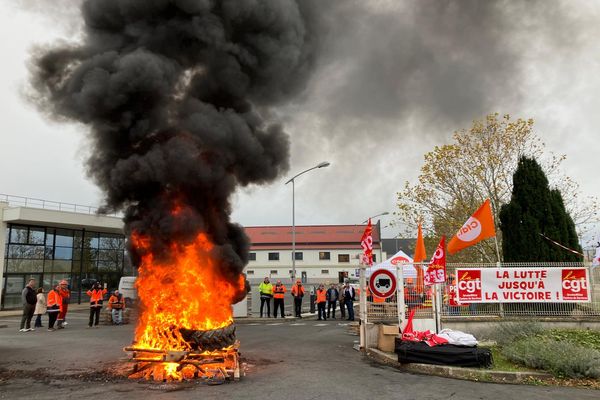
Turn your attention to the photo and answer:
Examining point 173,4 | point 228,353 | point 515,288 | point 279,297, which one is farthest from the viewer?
point 279,297

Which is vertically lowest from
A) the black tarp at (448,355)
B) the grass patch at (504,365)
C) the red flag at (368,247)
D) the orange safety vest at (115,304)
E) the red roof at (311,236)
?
the grass patch at (504,365)

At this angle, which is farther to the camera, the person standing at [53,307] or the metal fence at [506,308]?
the person standing at [53,307]

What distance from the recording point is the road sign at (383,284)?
11.2 metres

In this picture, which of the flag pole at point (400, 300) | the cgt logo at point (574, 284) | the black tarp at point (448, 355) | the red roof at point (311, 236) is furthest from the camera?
the red roof at point (311, 236)

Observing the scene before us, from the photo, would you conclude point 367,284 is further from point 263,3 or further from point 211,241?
point 263,3

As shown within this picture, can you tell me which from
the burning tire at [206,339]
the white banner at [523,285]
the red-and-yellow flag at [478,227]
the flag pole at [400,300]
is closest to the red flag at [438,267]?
the flag pole at [400,300]

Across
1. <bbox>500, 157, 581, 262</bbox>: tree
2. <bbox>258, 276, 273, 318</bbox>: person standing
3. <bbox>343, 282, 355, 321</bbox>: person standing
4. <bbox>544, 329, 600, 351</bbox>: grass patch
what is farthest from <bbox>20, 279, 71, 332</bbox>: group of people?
<bbox>500, 157, 581, 262</bbox>: tree

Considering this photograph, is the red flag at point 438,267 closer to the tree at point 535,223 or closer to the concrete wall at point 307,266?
the tree at point 535,223

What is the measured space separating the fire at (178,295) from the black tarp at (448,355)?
3.55 m

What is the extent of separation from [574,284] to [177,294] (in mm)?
9879

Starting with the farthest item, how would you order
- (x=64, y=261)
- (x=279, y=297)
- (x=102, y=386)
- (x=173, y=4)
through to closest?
(x=64, y=261) → (x=279, y=297) → (x=173, y=4) → (x=102, y=386)

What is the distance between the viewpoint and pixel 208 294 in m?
8.86

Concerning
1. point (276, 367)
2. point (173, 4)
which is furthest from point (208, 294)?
point (173, 4)

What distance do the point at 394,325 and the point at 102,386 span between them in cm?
634
